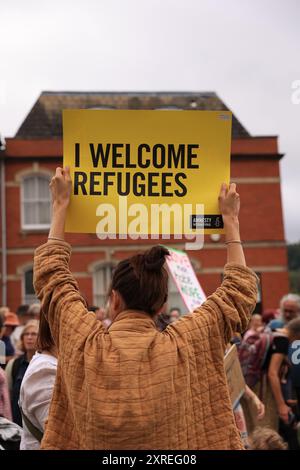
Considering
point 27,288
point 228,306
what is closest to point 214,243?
point 27,288

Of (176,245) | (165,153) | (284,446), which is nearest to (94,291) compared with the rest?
(176,245)

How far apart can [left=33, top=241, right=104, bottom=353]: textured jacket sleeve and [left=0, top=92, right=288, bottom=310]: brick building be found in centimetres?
2448

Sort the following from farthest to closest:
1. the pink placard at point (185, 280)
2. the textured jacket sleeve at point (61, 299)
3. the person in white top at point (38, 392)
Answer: the pink placard at point (185, 280), the person in white top at point (38, 392), the textured jacket sleeve at point (61, 299)

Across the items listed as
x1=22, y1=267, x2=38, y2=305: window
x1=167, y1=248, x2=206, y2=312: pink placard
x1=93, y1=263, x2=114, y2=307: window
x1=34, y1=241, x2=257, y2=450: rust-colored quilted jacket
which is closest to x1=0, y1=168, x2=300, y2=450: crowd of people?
x1=34, y1=241, x2=257, y2=450: rust-colored quilted jacket

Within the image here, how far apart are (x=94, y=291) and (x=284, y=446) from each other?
2311cm

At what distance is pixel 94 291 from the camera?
90.2ft

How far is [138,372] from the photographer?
2.24 meters

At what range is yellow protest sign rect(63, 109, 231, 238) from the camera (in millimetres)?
2639

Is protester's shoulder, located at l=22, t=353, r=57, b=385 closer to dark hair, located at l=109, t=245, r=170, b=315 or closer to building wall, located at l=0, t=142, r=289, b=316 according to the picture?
dark hair, located at l=109, t=245, r=170, b=315

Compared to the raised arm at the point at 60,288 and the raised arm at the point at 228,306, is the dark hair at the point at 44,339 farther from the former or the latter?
the raised arm at the point at 228,306

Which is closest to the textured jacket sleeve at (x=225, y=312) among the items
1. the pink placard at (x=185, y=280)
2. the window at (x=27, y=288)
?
the pink placard at (x=185, y=280)

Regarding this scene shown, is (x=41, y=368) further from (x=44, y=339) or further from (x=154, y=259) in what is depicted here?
(x=154, y=259)

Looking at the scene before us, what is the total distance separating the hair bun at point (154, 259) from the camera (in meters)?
2.40
